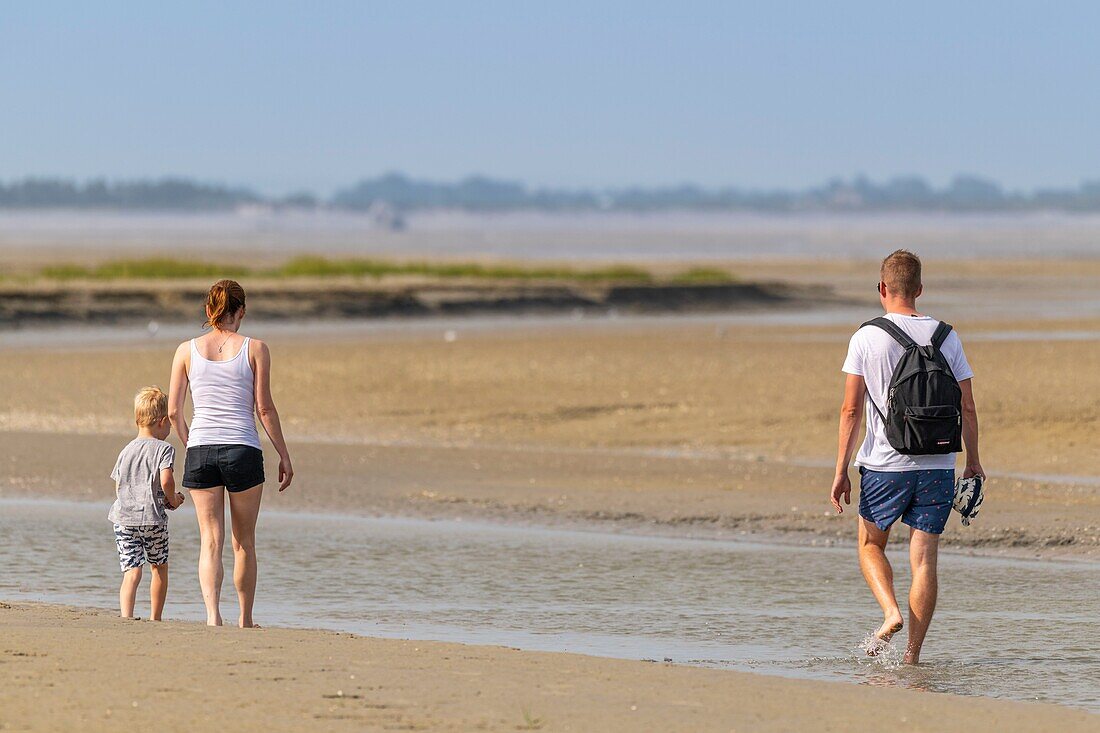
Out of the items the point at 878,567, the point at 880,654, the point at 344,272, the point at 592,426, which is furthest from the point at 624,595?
the point at 344,272

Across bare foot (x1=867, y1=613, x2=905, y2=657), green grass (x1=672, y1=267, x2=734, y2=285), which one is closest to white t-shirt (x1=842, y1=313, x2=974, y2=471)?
bare foot (x1=867, y1=613, x2=905, y2=657)

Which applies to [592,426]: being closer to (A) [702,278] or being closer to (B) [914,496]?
(B) [914,496]

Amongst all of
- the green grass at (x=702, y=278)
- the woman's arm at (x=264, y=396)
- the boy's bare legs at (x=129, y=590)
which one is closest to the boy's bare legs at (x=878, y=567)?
the woman's arm at (x=264, y=396)

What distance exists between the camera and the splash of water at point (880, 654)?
7.15 meters

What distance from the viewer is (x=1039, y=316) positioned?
113 feet

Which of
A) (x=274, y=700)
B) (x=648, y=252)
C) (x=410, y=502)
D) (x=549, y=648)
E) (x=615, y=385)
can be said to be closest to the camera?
(x=274, y=700)

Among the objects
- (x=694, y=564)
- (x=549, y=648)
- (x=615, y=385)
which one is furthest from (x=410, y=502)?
(x=615, y=385)

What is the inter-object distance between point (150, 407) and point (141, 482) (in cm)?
33

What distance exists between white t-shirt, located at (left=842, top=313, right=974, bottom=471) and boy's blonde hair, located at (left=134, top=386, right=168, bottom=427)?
9.63ft

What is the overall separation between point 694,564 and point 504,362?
1324cm

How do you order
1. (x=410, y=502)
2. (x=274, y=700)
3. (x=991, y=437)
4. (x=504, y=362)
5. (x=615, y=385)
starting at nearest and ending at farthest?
(x=274, y=700)
(x=410, y=502)
(x=991, y=437)
(x=615, y=385)
(x=504, y=362)

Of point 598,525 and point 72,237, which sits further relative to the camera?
point 72,237

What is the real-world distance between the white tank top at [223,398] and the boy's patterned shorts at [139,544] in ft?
2.09

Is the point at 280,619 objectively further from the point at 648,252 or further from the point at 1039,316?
the point at 648,252
